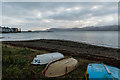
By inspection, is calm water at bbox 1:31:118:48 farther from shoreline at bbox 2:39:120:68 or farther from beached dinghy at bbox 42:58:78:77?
beached dinghy at bbox 42:58:78:77

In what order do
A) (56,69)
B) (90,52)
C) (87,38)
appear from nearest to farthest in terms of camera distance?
(56,69)
(90,52)
(87,38)

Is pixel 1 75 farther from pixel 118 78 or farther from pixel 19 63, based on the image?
pixel 118 78

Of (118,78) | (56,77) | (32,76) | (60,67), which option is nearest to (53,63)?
(60,67)

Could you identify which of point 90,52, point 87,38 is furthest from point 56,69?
point 87,38

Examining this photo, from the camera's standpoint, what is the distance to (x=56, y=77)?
4.55 m

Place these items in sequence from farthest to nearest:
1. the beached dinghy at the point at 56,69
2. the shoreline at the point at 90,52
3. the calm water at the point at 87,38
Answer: the calm water at the point at 87,38
the shoreline at the point at 90,52
the beached dinghy at the point at 56,69

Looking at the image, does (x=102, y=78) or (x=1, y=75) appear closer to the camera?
(x=102, y=78)

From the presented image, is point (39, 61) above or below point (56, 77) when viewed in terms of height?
above

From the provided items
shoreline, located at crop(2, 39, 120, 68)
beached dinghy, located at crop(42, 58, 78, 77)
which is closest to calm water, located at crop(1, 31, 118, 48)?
shoreline, located at crop(2, 39, 120, 68)

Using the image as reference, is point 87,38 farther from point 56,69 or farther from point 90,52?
point 56,69

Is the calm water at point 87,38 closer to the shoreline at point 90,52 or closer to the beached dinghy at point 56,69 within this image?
the shoreline at point 90,52

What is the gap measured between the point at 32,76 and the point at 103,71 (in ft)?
12.5

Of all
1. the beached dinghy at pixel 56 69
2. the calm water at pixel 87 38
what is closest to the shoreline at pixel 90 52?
the beached dinghy at pixel 56 69

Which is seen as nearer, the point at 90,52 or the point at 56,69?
the point at 56,69
